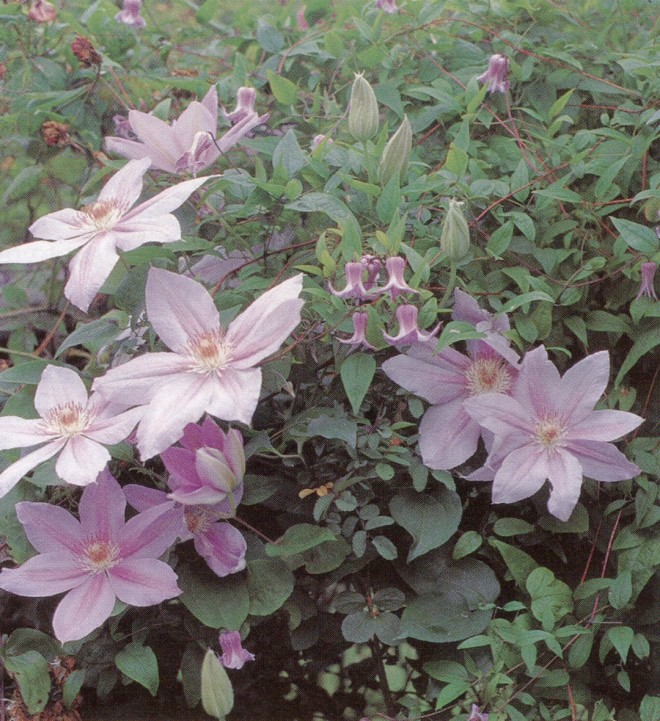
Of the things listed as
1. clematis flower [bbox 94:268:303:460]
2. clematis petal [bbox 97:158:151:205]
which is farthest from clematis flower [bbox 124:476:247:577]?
clematis petal [bbox 97:158:151:205]

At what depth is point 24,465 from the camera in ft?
2.15

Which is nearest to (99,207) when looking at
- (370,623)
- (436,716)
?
(370,623)

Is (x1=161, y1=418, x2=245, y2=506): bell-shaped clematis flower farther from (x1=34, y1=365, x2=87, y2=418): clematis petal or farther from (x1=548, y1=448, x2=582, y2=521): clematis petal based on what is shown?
(x1=548, y1=448, x2=582, y2=521): clematis petal

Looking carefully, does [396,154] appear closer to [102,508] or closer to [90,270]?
[90,270]

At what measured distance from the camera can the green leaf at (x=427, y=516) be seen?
0.71 metres

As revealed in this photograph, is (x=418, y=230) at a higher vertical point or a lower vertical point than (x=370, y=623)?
higher

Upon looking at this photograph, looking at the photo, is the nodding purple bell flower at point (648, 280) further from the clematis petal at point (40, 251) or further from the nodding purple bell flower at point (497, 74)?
the clematis petal at point (40, 251)

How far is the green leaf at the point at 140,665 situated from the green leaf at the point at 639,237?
50cm

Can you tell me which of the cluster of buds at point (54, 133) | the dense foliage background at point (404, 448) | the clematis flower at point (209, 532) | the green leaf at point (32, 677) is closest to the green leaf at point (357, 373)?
the dense foliage background at point (404, 448)

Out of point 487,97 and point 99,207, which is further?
point 487,97

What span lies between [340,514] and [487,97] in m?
0.47

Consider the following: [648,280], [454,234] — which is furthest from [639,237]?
[454,234]

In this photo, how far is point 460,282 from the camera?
2.53ft

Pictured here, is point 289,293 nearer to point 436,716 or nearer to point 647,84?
point 436,716
